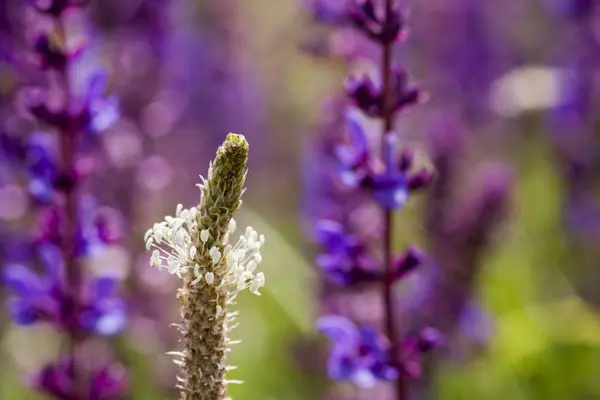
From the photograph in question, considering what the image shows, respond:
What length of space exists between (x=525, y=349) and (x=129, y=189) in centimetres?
197

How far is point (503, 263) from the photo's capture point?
5691mm

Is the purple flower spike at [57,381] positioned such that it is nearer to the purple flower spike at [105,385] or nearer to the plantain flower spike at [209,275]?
the purple flower spike at [105,385]

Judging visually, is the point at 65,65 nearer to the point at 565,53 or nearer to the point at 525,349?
the point at 525,349

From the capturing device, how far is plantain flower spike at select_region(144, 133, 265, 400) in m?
1.73

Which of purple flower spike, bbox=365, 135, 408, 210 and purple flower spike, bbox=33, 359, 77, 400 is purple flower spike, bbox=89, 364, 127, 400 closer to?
purple flower spike, bbox=33, 359, 77, 400

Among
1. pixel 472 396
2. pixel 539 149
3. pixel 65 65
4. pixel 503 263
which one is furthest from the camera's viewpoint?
pixel 539 149

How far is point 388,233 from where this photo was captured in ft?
9.27

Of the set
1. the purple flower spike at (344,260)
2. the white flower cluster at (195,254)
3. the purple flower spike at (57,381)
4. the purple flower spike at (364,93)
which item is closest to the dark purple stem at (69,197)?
the purple flower spike at (57,381)

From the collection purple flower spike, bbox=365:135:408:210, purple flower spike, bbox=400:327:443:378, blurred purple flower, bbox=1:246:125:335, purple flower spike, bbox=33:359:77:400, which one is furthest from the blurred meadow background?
purple flower spike, bbox=365:135:408:210

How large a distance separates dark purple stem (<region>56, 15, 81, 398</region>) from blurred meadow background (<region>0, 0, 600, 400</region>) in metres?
0.40

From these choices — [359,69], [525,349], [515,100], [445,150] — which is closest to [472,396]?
[525,349]

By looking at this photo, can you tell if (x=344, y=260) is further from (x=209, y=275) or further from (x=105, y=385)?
(x=209, y=275)

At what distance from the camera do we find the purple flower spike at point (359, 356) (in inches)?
114

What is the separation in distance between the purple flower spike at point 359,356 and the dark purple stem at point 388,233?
0.04 m
